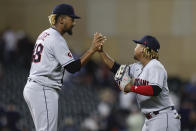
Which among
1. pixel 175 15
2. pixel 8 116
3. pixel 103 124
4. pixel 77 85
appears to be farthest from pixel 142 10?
pixel 8 116

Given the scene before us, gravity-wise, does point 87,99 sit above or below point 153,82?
below

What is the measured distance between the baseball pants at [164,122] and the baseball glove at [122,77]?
0.56 meters

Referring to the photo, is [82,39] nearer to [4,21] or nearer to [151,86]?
[4,21]

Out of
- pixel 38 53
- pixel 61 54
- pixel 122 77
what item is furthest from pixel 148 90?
pixel 38 53

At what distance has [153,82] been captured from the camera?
6.81 meters

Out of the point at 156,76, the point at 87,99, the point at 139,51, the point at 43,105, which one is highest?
the point at 139,51

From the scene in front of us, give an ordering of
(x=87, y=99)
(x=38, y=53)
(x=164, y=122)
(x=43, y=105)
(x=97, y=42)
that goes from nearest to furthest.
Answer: (x=43, y=105) → (x=38, y=53) → (x=164, y=122) → (x=97, y=42) → (x=87, y=99)

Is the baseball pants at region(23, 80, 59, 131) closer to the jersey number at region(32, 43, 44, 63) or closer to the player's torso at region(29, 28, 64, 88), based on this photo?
the player's torso at region(29, 28, 64, 88)

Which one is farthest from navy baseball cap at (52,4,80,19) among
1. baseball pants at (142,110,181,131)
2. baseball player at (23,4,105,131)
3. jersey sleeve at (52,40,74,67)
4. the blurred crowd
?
the blurred crowd

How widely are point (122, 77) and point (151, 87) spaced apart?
16.7 inches

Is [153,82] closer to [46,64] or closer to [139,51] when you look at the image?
[139,51]

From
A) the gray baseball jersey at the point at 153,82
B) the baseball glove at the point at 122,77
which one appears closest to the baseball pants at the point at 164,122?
the gray baseball jersey at the point at 153,82

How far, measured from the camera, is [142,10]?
18125 mm

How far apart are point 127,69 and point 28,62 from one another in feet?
31.2
